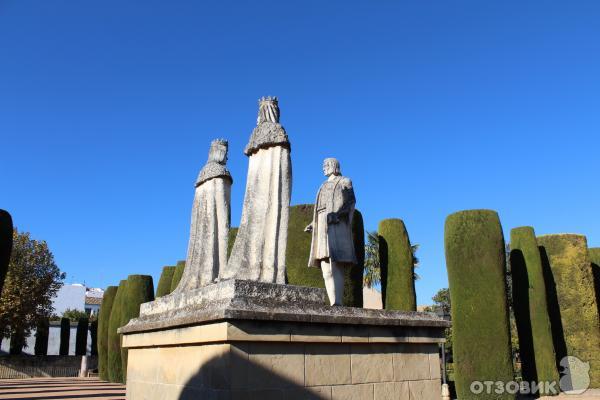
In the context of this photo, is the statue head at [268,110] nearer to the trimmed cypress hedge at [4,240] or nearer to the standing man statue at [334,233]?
the standing man statue at [334,233]

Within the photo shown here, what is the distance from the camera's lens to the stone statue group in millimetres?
6535

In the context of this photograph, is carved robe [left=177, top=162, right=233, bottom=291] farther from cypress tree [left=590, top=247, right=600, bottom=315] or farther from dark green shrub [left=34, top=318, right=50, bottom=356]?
dark green shrub [left=34, top=318, right=50, bottom=356]

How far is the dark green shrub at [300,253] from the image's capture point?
16.3m

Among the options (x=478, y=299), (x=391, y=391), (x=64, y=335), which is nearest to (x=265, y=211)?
(x=391, y=391)

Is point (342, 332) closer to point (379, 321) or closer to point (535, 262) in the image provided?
point (379, 321)

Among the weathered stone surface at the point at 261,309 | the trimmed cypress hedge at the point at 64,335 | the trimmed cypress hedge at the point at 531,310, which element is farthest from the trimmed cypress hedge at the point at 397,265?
the trimmed cypress hedge at the point at 64,335

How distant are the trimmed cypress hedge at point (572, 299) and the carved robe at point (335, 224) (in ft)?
48.7

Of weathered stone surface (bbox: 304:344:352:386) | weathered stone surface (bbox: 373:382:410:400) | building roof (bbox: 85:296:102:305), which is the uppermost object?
building roof (bbox: 85:296:102:305)

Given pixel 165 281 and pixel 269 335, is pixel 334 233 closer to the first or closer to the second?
pixel 269 335

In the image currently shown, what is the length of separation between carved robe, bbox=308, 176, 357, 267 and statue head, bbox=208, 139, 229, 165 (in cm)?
164

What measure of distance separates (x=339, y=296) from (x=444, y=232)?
1117cm

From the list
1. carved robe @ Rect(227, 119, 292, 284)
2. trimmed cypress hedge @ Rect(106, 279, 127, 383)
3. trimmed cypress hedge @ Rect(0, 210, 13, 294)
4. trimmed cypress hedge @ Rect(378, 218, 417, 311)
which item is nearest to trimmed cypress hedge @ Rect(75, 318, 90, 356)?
trimmed cypress hedge @ Rect(106, 279, 127, 383)

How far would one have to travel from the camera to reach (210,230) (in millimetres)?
7363

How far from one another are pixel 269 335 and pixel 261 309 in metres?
0.29
